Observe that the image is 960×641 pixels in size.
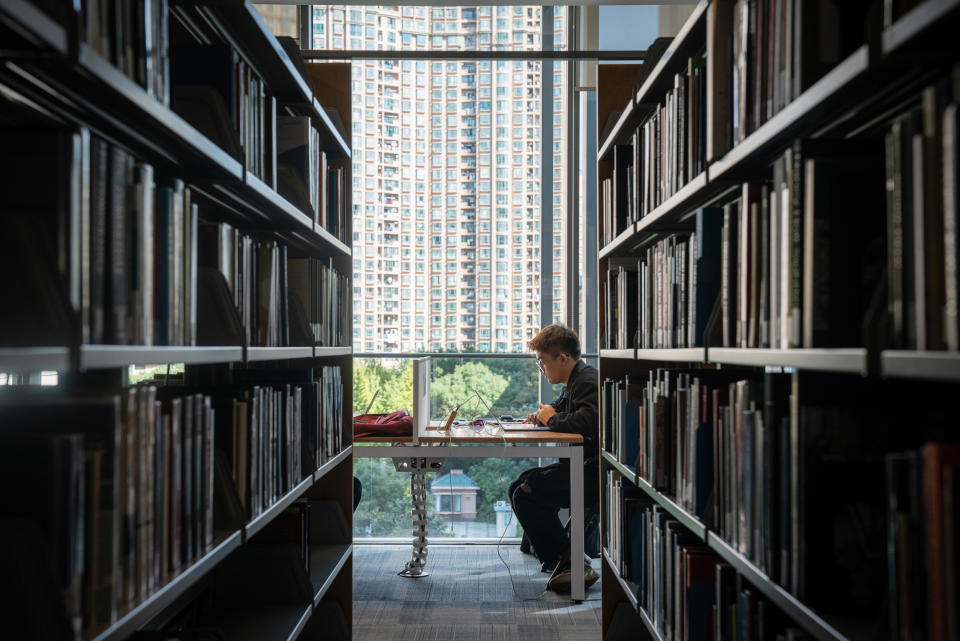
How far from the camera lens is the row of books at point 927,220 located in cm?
67

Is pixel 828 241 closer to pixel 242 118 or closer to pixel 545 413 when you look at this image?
pixel 242 118

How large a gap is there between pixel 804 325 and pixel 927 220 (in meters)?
0.27

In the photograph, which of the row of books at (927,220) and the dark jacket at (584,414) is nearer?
the row of books at (927,220)

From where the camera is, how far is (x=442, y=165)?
4316 mm

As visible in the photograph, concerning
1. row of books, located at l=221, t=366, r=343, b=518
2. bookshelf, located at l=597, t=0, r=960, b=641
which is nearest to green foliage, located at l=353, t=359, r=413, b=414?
row of books, located at l=221, t=366, r=343, b=518

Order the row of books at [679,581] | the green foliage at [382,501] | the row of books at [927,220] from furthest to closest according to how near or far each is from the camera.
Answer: the green foliage at [382,501], the row of books at [679,581], the row of books at [927,220]

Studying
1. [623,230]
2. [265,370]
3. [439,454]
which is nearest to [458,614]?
[439,454]

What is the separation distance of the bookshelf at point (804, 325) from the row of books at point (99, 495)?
0.91m

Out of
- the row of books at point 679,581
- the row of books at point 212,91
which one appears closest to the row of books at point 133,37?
the row of books at point 212,91

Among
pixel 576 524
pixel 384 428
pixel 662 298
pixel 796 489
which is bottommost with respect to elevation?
pixel 576 524

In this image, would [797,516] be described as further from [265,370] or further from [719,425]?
[265,370]

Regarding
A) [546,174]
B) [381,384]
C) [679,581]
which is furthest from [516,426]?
[679,581]

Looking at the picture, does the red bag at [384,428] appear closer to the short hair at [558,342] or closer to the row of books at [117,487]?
the short hair at [558,342]

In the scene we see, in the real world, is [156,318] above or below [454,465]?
above
